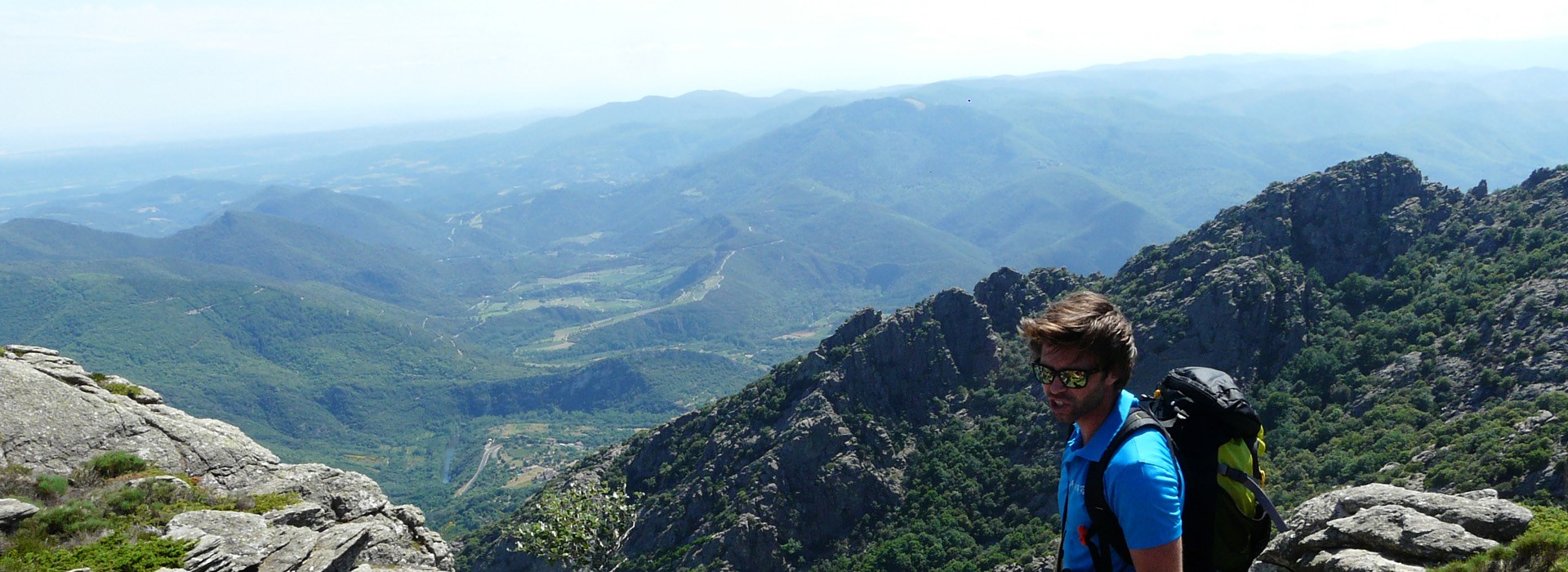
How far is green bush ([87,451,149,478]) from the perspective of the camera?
74.6 feet

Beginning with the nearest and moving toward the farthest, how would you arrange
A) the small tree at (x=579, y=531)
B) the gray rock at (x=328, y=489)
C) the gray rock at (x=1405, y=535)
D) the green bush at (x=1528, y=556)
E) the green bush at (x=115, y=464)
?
the green bush at (x=1528, y=556), the gray rock at (x=1405, y=535), the green bush at (x=115, y=464), the gray rock at (x=328, y=489), the small tree at (x=579, y=531)

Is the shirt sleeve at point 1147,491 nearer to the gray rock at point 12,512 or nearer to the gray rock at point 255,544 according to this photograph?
the gray rock at point 255,544

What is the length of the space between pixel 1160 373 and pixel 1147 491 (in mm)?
74804

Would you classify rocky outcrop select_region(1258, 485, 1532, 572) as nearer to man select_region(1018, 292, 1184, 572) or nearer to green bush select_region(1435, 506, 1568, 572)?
green bush select_region(1435, 506, 1568, 572)

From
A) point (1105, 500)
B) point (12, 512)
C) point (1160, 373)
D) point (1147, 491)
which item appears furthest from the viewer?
point (1160, 373)

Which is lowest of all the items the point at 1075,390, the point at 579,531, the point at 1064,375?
the point at 579,531

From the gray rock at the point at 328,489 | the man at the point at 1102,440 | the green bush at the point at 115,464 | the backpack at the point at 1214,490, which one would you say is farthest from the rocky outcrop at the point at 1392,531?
the green bush at the point at 115,464

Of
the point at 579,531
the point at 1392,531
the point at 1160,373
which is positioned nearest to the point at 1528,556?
the point at 1392,531

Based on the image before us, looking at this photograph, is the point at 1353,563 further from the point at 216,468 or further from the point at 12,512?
the point at 216,468

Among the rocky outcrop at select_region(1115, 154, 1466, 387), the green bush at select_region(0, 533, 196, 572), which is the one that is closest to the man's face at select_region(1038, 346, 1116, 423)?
the green bush at select_region(0, 533, 196, 572)

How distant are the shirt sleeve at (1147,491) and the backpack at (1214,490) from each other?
1.33ft

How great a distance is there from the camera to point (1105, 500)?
6.39 m

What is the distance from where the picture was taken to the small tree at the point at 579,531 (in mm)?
42250

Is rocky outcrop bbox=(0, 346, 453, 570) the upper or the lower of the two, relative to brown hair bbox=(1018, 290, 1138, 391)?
lower
